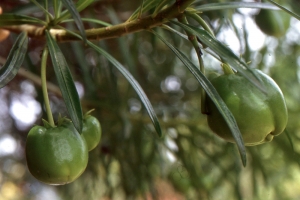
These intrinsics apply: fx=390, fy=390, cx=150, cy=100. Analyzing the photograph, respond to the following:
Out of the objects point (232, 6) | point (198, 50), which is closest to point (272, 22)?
point (232, 6)

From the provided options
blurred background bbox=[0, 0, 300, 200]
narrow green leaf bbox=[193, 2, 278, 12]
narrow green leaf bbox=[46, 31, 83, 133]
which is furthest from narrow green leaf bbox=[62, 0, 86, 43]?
blurred background bbox=[0, 0, 300, 200]

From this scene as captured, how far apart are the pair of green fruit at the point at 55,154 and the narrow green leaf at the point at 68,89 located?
0.13 feet

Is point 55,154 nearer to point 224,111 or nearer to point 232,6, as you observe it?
point 224,111

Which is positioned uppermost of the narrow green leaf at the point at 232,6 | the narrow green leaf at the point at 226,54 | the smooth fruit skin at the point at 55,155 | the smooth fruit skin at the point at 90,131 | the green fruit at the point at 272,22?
the narrow green leaf at the point at 226,54

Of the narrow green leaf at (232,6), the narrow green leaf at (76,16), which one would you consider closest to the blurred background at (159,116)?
the narrow green leaf at (232,6)

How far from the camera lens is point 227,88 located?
469 mm

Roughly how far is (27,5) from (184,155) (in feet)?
2.17

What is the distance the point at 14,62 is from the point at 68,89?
89 mm

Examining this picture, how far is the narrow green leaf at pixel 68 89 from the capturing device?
17.8 inches

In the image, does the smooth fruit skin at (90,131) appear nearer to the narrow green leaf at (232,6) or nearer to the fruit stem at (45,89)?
the fruit stem at (45,89)

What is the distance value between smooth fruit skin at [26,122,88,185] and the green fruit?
64 centimetres

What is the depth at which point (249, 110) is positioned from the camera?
1.49 feet

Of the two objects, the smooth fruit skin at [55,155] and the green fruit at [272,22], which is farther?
the green fruit at [272,22]

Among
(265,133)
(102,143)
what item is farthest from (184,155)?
(265,133)
